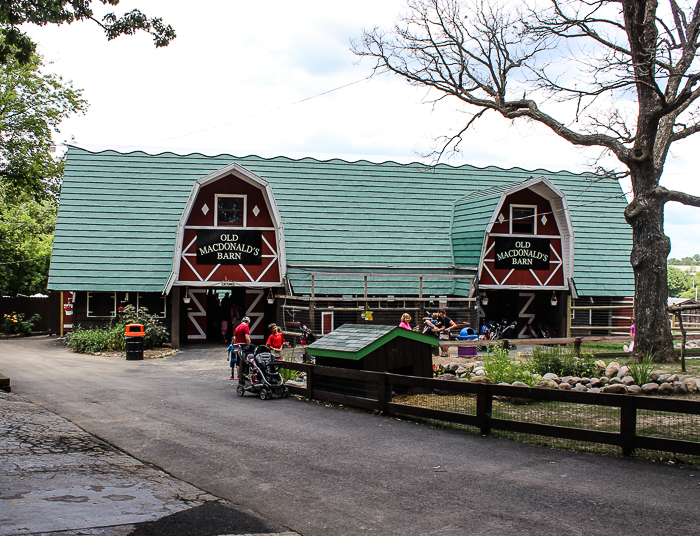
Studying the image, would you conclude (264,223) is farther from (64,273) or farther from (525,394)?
(525,394)

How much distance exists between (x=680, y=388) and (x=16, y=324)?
28.5 m

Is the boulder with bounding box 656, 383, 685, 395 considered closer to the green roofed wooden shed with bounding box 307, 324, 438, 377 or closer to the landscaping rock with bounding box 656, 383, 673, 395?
the landscaping rock with bounding box 656, 383, 673, 395

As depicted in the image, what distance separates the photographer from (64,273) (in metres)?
23.2

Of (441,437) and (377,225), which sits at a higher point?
(377,225)

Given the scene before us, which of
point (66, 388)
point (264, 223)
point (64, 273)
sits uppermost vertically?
point (264, 223)

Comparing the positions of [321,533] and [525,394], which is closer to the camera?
[321,533]

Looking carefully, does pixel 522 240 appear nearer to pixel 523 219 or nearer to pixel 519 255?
pixel 519 255

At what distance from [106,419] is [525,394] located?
22.1 feet

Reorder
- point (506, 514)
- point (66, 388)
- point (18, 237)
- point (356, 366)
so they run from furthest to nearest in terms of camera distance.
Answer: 1. point (18, 237)
2. point (66, 388)
3. point (356, 366)
4. point (506, 514)

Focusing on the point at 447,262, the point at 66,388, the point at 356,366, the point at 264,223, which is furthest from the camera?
the point at 447,262

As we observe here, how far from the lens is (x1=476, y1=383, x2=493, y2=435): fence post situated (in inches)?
366

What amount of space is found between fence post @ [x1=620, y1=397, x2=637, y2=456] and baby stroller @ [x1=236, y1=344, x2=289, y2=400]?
7040 mm

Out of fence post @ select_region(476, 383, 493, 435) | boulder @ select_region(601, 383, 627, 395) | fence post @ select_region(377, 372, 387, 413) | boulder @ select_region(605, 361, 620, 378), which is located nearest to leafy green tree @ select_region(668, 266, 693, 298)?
boulder @ select_region(605, 361, 620, 378)

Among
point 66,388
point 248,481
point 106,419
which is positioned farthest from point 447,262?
point 248,481
